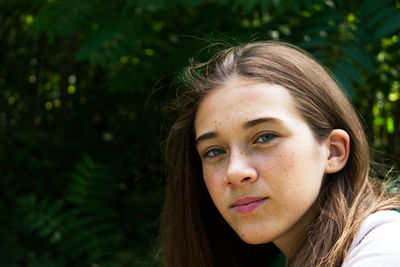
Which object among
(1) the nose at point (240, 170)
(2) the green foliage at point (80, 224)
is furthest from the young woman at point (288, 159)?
(2) the green foliage at point (80, 224)

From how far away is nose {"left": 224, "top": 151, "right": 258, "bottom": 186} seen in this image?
1933 mm

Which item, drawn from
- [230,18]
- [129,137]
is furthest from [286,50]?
[129,137]

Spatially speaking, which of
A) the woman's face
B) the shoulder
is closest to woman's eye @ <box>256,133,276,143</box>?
the woman's face

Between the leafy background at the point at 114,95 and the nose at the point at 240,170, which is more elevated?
the leafy background at the point at 114,95

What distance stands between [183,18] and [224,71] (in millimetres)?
2295

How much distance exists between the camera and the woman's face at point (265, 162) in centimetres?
194

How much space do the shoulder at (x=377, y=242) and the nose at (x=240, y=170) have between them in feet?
1.25

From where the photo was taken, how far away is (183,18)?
4.42 m

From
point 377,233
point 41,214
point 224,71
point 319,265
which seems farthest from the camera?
point 41,214

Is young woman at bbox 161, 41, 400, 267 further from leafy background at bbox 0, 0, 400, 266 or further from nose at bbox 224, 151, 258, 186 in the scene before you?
leafy background at bbox 0, 0, 400, 266

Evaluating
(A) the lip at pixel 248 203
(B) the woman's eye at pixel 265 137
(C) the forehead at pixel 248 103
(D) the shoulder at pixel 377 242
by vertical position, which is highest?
(C) the forehead at pixel 248 103

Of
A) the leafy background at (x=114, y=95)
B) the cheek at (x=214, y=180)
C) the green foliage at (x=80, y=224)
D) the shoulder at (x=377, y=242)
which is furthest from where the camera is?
the green foliage at (x=80, y=224)

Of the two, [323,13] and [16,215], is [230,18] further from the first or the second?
[16,215]

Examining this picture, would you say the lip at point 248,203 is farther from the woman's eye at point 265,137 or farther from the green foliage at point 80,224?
the green foliage at point 80,224
